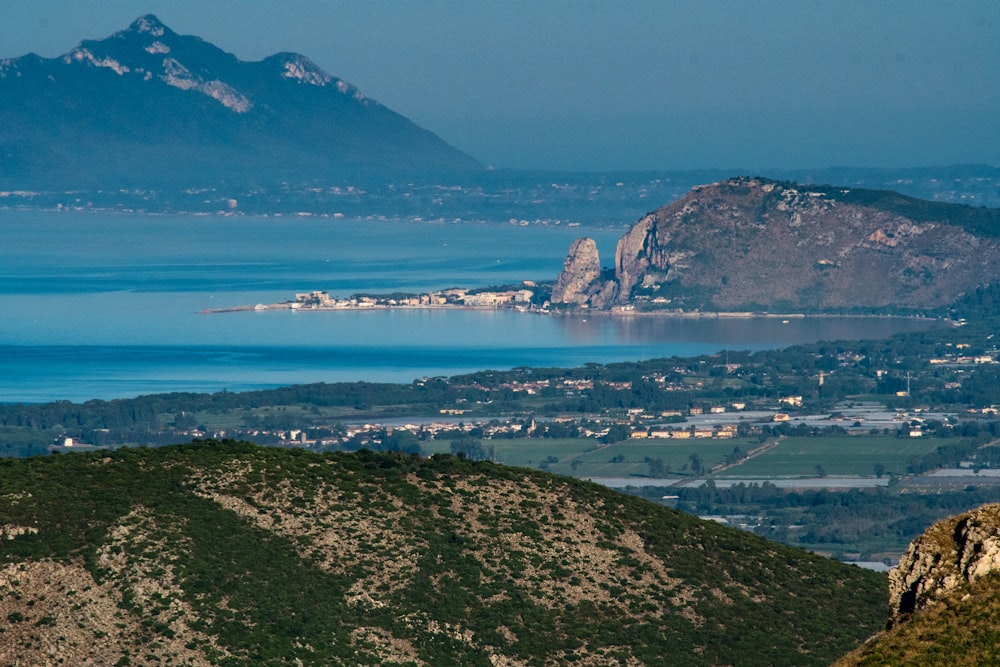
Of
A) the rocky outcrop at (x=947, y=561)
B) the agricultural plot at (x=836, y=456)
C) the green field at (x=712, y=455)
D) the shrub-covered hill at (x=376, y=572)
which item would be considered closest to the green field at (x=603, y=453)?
the green field at (x=712, y=455)

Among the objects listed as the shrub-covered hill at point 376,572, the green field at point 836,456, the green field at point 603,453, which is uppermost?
Answer: the shrub-covered hill at point 376,572

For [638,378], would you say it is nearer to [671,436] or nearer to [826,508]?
[671,436]

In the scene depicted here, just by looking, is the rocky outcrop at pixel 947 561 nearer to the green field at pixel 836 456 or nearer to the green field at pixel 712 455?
the green field at pixel 712 455

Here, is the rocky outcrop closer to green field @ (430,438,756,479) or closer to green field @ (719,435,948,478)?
green field @ (430,438,756,479)

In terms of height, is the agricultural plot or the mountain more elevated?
the mountain

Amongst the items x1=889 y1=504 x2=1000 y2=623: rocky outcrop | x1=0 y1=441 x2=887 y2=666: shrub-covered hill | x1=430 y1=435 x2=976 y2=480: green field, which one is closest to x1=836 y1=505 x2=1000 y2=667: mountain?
x1=889 y1=504 x2=1000 y2=623: rocky outcrop

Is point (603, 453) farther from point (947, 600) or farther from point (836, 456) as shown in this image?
point (947, 600)

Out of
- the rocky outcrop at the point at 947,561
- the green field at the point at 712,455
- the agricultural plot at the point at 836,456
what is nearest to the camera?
the rocky outcrop at the point at 947,561

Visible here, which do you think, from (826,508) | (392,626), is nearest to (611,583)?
(392,626)
